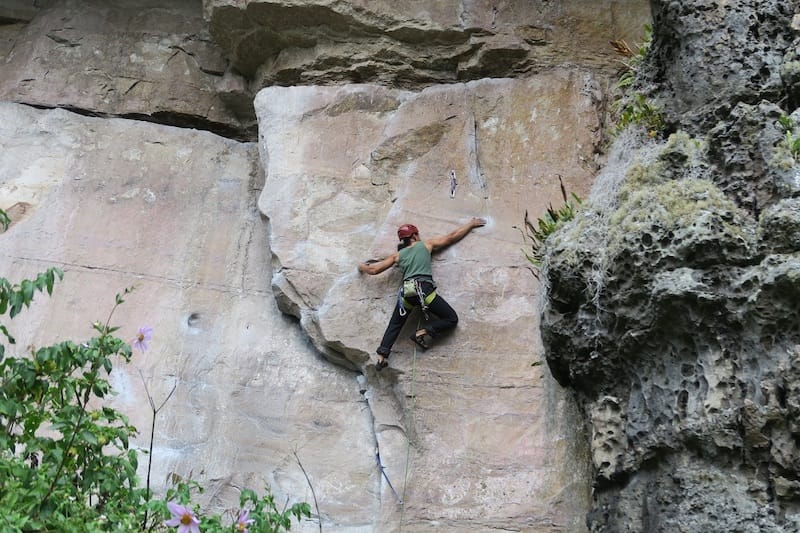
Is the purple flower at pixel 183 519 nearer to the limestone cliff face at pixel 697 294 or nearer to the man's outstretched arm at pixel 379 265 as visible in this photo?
the limestone cliff face at pixel 697 294

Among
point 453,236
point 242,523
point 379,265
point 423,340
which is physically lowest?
point 242,523

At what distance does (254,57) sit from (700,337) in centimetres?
522

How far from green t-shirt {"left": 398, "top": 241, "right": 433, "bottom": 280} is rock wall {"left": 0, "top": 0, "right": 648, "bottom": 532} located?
29cm

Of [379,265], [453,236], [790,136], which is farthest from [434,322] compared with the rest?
[790,136]

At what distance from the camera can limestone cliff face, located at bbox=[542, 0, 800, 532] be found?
4.48 meters

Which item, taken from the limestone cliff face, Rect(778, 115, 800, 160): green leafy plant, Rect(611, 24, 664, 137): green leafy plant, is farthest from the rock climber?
Rect(778, 115, 800, 160): green leafy plant

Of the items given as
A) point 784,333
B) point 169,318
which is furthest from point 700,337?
point 169,318

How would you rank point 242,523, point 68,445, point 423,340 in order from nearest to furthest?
point 68,445
point 242,523
point 423,340

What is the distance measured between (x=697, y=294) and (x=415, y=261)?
8.79 feet

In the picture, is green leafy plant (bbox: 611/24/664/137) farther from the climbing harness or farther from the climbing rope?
the climbing rope

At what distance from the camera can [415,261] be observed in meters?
7.06

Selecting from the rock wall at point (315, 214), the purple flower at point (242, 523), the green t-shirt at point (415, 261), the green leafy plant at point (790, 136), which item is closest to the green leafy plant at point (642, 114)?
the green leafy plant at point (790, 136)

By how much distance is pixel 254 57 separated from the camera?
878 centimetres

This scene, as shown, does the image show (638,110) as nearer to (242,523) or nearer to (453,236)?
(453,236)
